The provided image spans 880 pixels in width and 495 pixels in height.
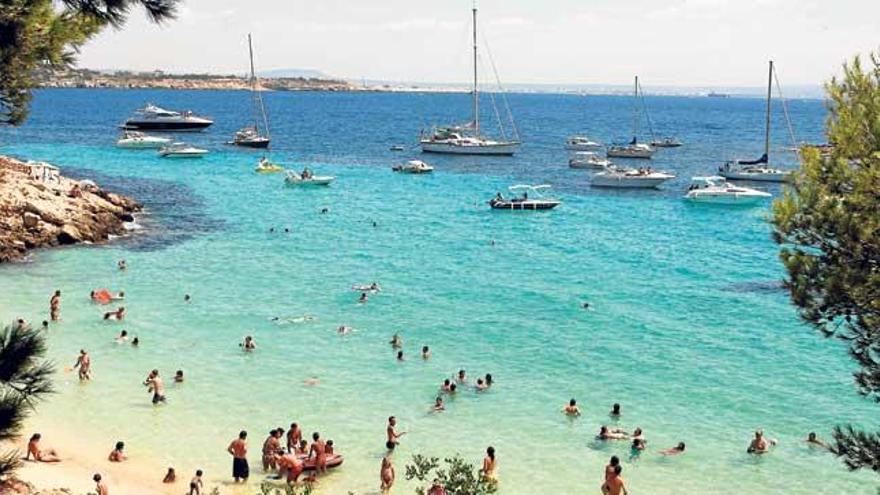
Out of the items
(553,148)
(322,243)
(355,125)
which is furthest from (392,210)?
(355,125)

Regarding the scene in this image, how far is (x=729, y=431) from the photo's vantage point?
84.3 feet

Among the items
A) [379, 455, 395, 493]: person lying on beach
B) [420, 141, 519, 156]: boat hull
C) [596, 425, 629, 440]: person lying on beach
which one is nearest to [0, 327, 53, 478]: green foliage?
[379, 455, 395, 493]: person lying on beach

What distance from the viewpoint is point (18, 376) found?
1002cm

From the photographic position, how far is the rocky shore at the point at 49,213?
4619 centimetres

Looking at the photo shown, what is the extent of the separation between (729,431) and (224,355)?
17.4 m

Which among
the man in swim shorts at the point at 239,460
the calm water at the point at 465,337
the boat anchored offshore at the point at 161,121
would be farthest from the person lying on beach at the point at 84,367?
the boat anchored offshore at the point at 161,121

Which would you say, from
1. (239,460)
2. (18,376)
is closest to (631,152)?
(239,460)

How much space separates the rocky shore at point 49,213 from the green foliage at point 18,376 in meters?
36.7

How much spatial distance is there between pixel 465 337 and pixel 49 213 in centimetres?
2742

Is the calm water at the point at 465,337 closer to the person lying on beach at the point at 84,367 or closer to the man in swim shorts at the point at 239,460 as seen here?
the person lying on beach at the point at 84,367

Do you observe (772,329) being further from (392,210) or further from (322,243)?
(392,210)

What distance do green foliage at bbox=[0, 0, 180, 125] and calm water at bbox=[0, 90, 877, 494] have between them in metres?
13.5

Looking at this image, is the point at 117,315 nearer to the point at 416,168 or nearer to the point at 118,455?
the point at 118,455

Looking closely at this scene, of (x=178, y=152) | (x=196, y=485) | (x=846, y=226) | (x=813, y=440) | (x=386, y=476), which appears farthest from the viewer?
(x=178, y=152)
